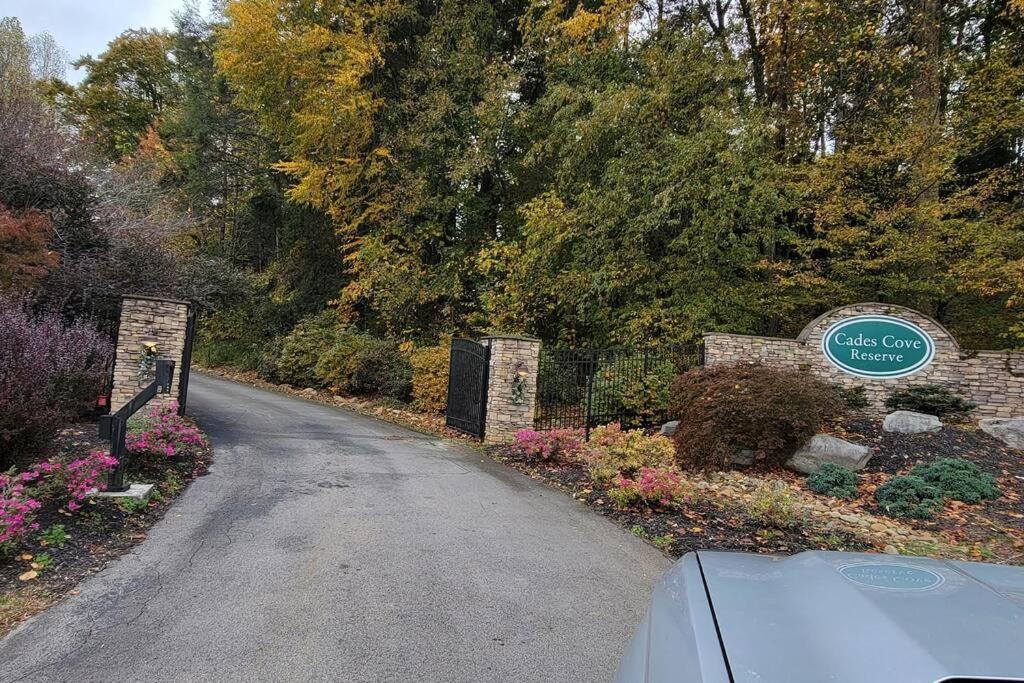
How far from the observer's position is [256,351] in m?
20.8

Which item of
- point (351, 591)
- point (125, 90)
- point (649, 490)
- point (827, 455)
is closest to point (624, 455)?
point (649, 490)

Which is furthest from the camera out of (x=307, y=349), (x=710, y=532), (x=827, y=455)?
(x=307, y=349)

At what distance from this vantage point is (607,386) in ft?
35.1

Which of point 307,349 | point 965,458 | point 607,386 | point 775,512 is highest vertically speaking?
point 307,349

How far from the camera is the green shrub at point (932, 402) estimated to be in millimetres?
10211

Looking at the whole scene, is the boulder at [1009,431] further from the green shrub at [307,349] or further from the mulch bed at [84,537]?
the green shrub at [307,349]

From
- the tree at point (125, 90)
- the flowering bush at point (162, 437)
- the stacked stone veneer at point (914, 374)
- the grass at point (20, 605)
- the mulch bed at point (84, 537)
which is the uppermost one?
the tree at point (125, 90)

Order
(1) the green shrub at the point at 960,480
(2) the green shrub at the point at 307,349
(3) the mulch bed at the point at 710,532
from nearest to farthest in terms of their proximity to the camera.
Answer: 1. (3) the mulch bed at the point at 710,532
2. (1) the green shrub at the point at 960,480
3. (2) the green shrub at the point at 307,349

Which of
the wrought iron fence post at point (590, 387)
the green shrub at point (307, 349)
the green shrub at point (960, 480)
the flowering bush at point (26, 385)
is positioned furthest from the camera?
the green shrub at point (307, 349)

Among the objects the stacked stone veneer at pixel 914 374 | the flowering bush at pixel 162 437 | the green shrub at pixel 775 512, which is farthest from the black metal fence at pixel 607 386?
the flowering bush at pixel 162 437

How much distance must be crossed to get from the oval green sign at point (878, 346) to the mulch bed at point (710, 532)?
5818mm

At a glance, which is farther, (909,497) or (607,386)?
(607,386)

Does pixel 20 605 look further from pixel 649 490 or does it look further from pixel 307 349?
pixel 307 349

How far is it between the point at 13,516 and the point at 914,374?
12.6 meters
